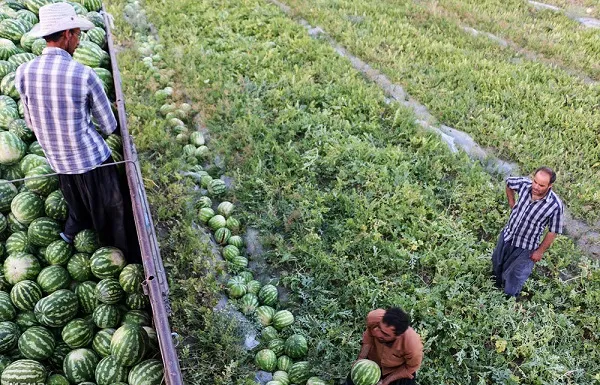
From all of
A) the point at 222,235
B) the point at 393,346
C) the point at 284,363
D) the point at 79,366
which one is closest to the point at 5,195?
the point at 79,366

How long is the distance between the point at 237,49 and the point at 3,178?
17.2 ft

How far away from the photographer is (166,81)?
26.1ft

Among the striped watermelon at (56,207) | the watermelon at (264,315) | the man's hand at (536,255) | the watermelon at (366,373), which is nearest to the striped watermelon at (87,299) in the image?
the striped watermelon at (56,207)

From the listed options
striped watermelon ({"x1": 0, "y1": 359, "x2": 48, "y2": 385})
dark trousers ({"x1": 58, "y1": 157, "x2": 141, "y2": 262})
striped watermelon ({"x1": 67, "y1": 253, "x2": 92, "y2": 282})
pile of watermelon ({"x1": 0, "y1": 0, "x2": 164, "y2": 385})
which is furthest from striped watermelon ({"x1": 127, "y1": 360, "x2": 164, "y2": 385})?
dark trousers ({"x1": 58, "y1": 157, "x2": 141, "y2": 262})

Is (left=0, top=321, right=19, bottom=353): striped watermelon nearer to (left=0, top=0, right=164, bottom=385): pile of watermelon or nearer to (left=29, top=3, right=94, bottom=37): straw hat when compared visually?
(left=0, top=0, right=164, bottom=385): pile of watermelon

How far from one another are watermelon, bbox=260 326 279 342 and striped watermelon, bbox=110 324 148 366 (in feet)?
4.67

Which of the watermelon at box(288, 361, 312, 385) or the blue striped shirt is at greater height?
the blue striped shirt

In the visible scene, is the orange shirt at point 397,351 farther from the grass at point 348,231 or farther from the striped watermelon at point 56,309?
the striped watermelon at point 56,309

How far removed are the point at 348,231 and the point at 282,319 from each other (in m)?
1.45

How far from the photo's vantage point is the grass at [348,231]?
4730 mm

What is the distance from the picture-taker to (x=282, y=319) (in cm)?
479

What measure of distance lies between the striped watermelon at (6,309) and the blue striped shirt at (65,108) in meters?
1.05

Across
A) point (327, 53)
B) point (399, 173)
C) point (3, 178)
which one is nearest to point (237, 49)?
point (327, 53)

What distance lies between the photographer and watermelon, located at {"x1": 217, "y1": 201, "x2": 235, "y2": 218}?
585 cm
